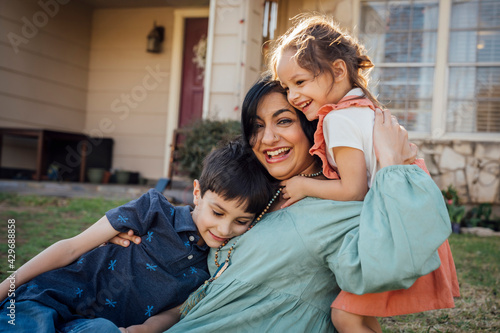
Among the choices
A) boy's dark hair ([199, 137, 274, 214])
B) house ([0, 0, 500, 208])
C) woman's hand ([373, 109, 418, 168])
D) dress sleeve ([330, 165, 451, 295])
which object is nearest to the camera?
dress sleeve ([330, 165, 451, 295])

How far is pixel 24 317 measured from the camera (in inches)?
61.7

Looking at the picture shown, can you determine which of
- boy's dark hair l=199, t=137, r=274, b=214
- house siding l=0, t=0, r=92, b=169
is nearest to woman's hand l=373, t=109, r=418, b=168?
boy's dark hair l=199, t=137, r=274, b=214

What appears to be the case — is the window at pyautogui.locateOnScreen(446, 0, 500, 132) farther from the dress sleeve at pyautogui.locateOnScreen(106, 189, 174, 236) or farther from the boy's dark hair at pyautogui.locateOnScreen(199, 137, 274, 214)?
the dress sleeve at pyautogui.locateOnScreen(106, 189, 174, 236)

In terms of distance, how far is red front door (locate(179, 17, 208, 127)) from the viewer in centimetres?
811

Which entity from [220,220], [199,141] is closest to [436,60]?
[199,141]

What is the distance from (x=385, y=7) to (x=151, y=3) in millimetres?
4096

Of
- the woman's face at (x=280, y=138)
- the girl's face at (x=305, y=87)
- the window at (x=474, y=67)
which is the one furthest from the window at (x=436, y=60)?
the woman's face at (x=280, y=138)

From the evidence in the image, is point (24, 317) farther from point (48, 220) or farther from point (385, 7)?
point (385, 7)

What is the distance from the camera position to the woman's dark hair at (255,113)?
6.48 feet

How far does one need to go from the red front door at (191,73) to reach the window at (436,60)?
2.89 m

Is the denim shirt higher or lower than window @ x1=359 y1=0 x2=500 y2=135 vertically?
lower

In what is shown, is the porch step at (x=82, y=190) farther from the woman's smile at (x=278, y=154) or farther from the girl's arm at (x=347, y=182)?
the girl's arm at (x=347, y=182)

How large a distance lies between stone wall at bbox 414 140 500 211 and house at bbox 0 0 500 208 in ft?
0.04

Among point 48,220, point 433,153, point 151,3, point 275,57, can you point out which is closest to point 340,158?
point 275,57
